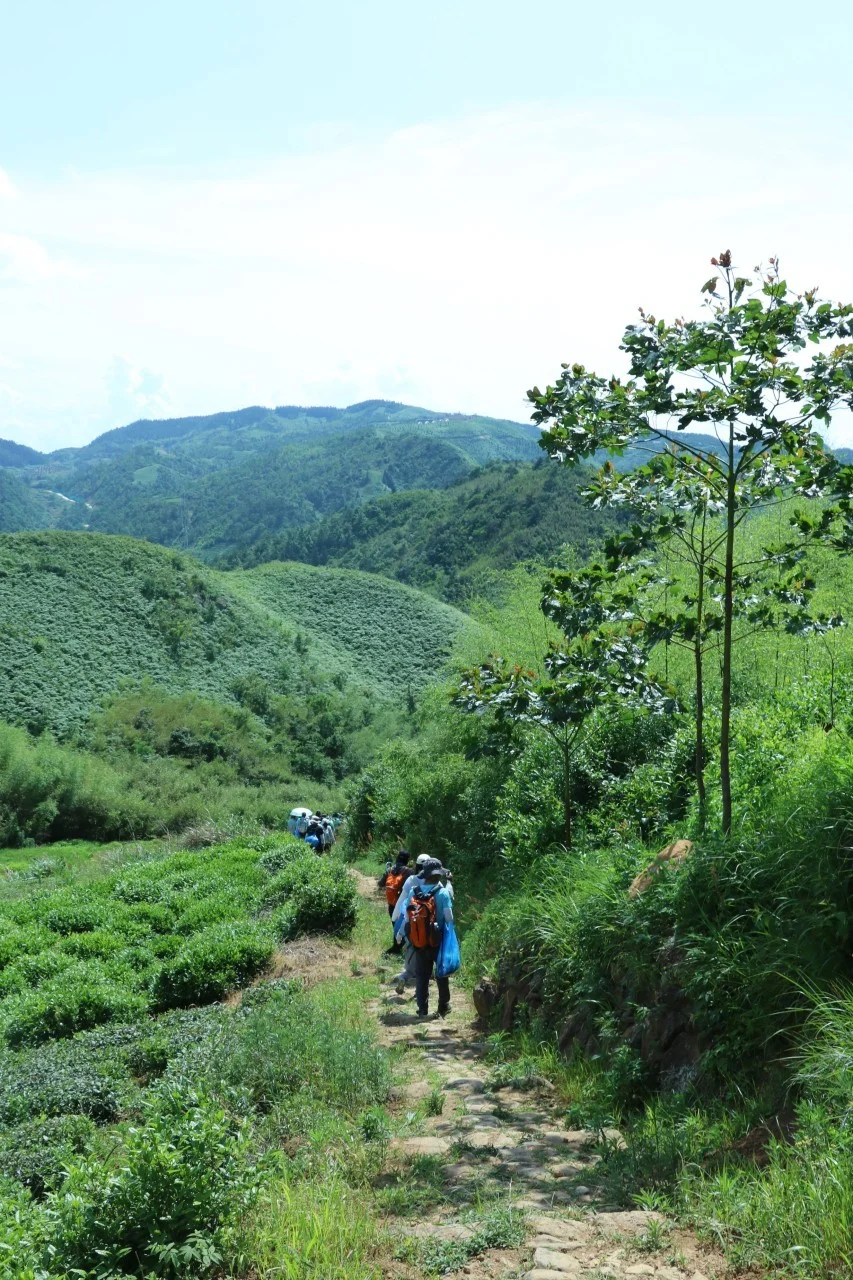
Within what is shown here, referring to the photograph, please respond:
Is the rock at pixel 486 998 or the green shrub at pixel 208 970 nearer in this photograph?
the rock at pixel 486 998

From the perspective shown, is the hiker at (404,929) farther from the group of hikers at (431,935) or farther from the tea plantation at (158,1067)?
the tea plantation at (158,1067)

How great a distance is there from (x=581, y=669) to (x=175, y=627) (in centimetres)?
6265

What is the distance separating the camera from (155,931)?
1407 cm

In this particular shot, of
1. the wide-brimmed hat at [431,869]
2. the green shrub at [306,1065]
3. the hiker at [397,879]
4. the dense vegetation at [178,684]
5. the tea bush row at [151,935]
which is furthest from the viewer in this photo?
the dense vegetation at [178,684]

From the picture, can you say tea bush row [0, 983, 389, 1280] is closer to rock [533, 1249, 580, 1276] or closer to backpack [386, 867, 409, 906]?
rock [533, 1249, 580, 1276]

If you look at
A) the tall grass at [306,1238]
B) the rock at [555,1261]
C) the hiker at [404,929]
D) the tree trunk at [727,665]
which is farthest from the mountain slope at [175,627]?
the rock at [555,1261]

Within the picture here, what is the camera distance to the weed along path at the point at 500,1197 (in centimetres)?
350

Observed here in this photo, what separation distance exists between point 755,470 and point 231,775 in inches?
1948

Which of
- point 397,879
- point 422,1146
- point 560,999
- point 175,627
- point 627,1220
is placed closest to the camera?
point 627,1220

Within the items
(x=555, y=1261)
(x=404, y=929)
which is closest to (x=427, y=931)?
(x=404, y=929)

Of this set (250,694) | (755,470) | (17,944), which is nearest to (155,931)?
(17,944)

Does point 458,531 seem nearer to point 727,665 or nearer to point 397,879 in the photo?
point 397,879

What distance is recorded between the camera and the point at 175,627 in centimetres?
6681

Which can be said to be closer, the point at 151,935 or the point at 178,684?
the point at 151,935
